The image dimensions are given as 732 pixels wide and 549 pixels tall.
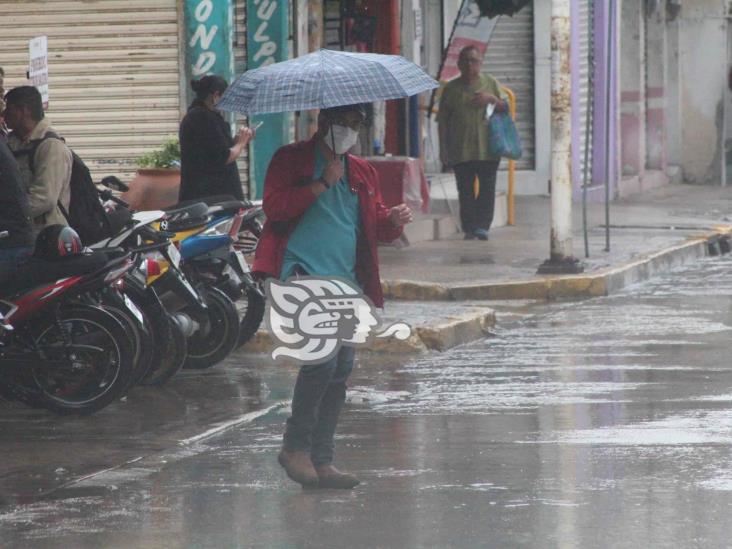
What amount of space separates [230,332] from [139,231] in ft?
3.62

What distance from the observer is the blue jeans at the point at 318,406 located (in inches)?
291

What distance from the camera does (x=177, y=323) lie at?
32.8ft

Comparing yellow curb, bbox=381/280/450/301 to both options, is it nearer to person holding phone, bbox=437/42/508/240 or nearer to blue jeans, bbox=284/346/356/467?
person holding phone, bbox=437/42/508/240

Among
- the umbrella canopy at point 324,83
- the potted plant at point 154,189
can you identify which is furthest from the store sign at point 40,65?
the umbrella canopy at point 324,83

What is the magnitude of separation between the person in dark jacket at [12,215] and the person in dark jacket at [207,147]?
312cm

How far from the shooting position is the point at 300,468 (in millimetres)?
7449

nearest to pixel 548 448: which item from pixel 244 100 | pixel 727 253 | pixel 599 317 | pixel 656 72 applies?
pixel 244 100

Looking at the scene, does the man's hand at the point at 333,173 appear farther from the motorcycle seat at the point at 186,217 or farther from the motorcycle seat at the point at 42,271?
the motorcycle seat at the point at 186,217

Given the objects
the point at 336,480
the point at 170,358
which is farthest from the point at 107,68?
the point at 336,480

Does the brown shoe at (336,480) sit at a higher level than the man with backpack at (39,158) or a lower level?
lower

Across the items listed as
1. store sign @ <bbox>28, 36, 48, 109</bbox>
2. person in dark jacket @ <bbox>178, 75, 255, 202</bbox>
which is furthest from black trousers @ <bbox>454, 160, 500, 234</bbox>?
store sign @ <bbox>28, 36, 48, 109</bbox>

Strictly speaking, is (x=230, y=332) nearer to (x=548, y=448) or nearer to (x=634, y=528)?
(x=548, y=448)

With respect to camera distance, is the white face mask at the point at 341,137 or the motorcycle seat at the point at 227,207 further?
the motorcycle seat at the point at 227,207

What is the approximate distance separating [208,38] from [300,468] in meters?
9.20
